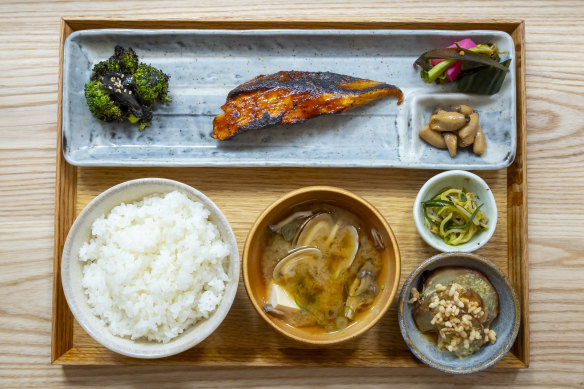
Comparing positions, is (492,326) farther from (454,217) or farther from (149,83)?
(149,83)

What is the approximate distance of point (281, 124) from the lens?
279 cm

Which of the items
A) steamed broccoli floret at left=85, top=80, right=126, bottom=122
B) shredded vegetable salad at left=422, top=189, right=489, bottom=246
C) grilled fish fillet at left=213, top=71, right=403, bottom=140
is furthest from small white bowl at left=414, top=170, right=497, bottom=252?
steamed broccoli floret at left=85, top=80, right=126, bottom=122

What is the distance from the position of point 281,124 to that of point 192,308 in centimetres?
111

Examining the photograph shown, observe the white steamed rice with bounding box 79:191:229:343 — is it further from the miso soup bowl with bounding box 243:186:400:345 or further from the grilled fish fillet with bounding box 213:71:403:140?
the grilled fish fillet with bounding box 213:71:403:140

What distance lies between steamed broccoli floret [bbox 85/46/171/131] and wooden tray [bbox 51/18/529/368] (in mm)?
209

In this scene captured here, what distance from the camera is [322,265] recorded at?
268 centimetres

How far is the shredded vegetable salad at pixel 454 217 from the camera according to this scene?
268 centimetres

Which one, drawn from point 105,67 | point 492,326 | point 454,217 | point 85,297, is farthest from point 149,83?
point 492,326

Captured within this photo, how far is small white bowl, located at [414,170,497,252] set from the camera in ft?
8.71

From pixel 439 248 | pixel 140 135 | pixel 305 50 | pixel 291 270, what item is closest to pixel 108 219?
pixel 140 135

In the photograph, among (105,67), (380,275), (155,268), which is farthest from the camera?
(105,67)

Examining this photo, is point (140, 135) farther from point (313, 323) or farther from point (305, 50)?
point (313, 323)

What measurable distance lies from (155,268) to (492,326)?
5.97 ft

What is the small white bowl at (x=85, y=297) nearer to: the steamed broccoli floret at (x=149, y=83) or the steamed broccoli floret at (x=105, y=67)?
the steamed broccoli floret at (x=149, y=83)
